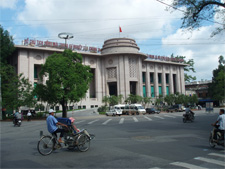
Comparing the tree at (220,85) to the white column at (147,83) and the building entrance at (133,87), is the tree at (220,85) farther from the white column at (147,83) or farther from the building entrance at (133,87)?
the building entrance at (133,87)

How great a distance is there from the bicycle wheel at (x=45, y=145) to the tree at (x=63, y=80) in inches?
982

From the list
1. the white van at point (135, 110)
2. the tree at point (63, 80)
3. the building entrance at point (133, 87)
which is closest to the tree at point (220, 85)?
the building entrance at point (133, 87)

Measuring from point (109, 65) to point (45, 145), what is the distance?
187ft

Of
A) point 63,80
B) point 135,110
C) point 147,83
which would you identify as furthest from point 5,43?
point 147,83

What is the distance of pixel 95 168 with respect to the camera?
580cm

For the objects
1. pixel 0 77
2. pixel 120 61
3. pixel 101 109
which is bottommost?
pixel 101 109

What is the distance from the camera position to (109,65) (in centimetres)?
6406

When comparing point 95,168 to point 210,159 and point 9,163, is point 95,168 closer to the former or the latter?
point 9,163

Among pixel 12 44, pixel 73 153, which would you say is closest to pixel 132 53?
pixel 12 44

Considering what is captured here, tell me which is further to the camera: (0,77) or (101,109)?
(101,109)

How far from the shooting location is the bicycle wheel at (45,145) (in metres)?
7.45

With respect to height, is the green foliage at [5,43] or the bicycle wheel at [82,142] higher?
the green foliage at [5,43]

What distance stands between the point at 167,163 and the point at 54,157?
12.1ft

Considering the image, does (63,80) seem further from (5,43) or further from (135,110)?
(5,43)
